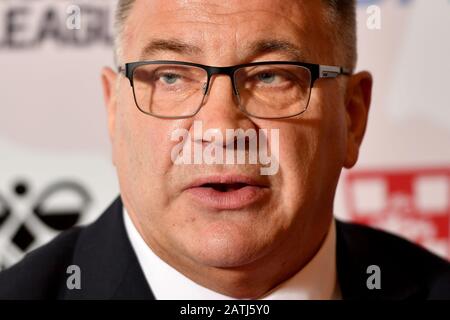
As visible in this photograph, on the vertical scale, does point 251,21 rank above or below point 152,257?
above

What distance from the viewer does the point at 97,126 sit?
73.5 inches

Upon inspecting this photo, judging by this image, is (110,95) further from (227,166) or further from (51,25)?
(51,25)

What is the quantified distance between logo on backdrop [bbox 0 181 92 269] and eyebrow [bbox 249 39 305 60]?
868 millimetres

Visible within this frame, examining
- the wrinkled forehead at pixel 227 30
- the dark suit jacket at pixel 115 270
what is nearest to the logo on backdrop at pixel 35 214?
the dark suit jacket at pixel 115 270

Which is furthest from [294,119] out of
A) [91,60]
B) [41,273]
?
[91,60]

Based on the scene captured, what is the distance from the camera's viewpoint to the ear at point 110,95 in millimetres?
1250

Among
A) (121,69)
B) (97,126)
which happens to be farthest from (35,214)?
(121,69)

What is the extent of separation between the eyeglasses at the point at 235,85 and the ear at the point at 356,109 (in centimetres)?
11

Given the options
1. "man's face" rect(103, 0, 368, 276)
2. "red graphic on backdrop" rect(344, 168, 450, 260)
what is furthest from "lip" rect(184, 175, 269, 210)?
"red graphic on backdrop" rect(344, 168, 450, 260)
